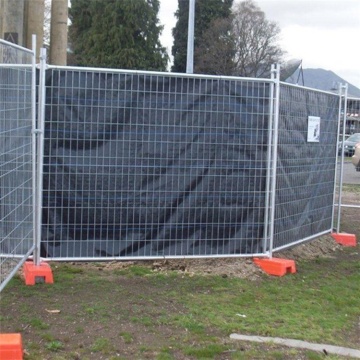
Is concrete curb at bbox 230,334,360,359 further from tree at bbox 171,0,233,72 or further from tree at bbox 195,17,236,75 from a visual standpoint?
tree at bbox 171,0,233,72

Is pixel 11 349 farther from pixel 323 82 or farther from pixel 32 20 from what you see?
pixel 323 82

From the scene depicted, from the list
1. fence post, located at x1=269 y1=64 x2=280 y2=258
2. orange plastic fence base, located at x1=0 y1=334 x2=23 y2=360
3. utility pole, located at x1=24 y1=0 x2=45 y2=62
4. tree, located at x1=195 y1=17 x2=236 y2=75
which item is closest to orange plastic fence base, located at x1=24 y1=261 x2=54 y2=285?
orange plastic fence base, located at x1=0 y1=334 x2=23 y2=360

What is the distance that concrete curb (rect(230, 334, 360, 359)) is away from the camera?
5199mm

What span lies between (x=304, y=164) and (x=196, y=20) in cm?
4714

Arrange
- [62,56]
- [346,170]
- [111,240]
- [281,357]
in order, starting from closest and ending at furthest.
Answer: [281,357]
[111,240]
[62,56]
[346,170]

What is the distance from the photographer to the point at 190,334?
534cm

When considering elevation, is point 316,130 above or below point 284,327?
above

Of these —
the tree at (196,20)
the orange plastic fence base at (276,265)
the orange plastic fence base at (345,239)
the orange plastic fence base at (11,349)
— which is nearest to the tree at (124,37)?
the tree at (196,20)

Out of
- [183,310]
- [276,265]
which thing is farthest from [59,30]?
[183,310]

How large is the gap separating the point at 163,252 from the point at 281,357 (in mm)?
2616

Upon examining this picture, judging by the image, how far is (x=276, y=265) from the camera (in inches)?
293

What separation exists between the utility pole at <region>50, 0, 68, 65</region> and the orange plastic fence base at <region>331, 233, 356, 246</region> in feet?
16.4

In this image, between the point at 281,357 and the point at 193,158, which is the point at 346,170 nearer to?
the point at 193,158

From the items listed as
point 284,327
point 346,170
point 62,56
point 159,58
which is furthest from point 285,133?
point 159,58
